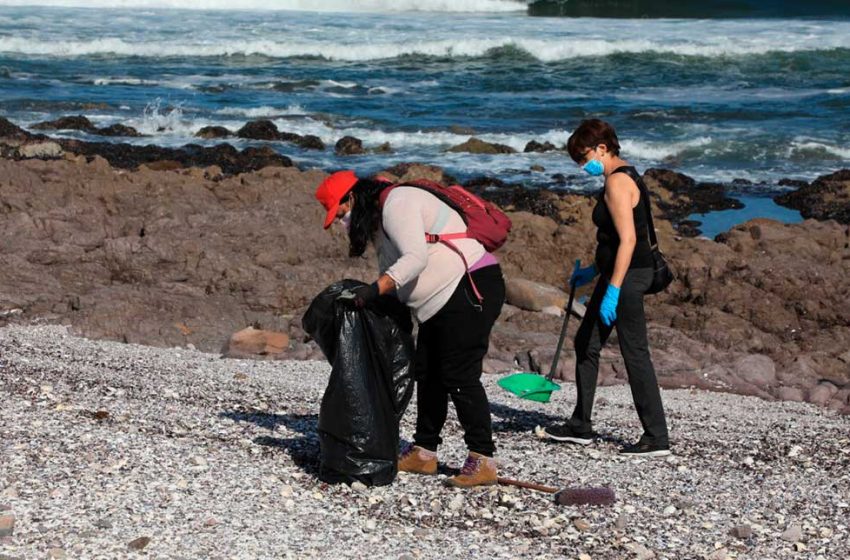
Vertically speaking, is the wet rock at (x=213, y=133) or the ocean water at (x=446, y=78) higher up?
the ocean water at (x=446, y=78)

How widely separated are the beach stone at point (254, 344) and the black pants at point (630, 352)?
2.88 metres

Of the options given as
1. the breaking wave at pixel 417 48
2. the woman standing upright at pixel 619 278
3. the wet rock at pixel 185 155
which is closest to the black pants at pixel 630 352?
the woman standing upright at pixel 619 278

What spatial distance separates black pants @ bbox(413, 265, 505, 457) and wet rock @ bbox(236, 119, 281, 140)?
51.6 feet

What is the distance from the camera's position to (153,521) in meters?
5.13

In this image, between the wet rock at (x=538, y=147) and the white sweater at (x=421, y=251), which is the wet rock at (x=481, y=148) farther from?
the white sweater at (x=421, y=251)

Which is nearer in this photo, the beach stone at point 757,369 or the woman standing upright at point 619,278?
the woman standing upright at point 619,278

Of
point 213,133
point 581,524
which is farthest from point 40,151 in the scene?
point 581,524

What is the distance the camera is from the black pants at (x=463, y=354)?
18.1 ft

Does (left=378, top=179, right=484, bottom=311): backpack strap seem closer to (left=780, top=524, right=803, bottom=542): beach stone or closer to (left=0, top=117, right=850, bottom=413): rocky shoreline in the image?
(left=780, top=524, right=803, bottom=542): beach stone

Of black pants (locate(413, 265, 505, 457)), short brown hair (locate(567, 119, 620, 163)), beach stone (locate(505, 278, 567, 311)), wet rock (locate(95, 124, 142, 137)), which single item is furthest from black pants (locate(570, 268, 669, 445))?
wet rock (locate(95, 124, 142, 137))

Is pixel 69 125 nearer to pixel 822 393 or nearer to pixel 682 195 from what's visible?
pixel 682 195

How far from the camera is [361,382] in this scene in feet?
18.7

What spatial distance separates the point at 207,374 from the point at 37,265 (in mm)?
3142

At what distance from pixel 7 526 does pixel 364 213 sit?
189 centimetres
